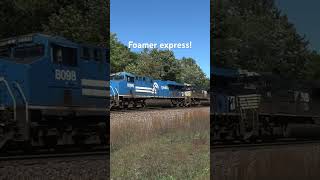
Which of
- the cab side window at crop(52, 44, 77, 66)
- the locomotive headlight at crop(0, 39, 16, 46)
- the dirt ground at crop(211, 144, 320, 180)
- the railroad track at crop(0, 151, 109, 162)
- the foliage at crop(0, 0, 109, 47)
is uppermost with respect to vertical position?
the foliage at crop(0, 0, 109, 47)

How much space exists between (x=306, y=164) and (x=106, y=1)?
505 cm

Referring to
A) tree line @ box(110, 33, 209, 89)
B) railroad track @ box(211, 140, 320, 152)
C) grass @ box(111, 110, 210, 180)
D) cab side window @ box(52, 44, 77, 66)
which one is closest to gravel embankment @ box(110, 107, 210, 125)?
grass @ box(111, 110, 210, 180)

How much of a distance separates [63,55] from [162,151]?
3.54 m

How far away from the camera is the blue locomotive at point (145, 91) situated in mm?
8250

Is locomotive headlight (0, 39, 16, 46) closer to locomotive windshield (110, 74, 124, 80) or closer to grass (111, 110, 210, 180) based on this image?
locomotive windshield (110, 74, 124, 80)

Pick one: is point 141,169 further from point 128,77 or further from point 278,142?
point 278,142

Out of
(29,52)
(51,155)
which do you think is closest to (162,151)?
(51,155)

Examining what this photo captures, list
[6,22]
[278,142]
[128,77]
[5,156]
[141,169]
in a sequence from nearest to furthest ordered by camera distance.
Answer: [141,169]
[128,77]
[5,156]
[6,22]
[278,142]

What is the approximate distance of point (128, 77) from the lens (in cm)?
841

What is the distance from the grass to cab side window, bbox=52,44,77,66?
8.09 feet

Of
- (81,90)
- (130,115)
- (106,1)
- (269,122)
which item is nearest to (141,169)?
(130,115)

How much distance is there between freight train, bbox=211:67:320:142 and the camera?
10.9 metres

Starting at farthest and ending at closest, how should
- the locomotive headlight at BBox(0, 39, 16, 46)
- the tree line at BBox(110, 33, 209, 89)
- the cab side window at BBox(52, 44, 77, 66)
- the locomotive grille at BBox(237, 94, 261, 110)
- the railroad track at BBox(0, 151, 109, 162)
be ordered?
the locomotive grille at BBox(237, 94, 261, 110) < the cab side window at BBox(52, 44, 77, 66) < the locomotive headlight at BBox(0, 39, 16, 46) < the railroad track at BBox(0, 151, 109, 162) < the tree line at BBox(110, 33, 209, 89)

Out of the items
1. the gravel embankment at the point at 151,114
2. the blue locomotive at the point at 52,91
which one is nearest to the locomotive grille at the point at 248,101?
the gravel embankment at the point at 151,114
